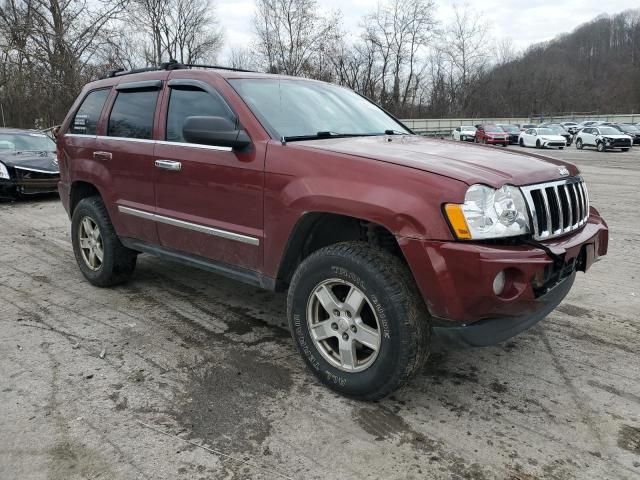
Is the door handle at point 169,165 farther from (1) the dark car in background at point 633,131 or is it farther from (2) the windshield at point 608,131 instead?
(1) the dark car in background at point 633,131

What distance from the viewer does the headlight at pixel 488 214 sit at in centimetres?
256

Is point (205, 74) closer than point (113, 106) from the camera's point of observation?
Yes

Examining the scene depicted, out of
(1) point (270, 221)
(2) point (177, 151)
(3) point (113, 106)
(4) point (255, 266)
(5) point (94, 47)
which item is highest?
(5) point (94, 47)

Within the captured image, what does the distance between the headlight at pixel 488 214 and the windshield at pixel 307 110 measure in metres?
1.32

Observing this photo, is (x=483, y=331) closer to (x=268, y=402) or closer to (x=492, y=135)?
(x=268, y=402)

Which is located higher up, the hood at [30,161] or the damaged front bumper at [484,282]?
the hood at [30,161]

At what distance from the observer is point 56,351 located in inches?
145

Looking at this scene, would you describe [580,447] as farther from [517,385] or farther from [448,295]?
[448,295]

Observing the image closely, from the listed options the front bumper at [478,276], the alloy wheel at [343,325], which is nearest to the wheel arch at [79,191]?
the alloy wheel at [343,325]

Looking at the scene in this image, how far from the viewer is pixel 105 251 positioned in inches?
189

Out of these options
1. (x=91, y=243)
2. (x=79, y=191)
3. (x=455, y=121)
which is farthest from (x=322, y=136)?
(x=455, y=121)

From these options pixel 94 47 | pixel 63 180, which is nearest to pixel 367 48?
pixel 94 47

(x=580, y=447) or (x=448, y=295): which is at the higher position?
(x=448, y=295)

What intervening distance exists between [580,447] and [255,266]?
6.87 ft
